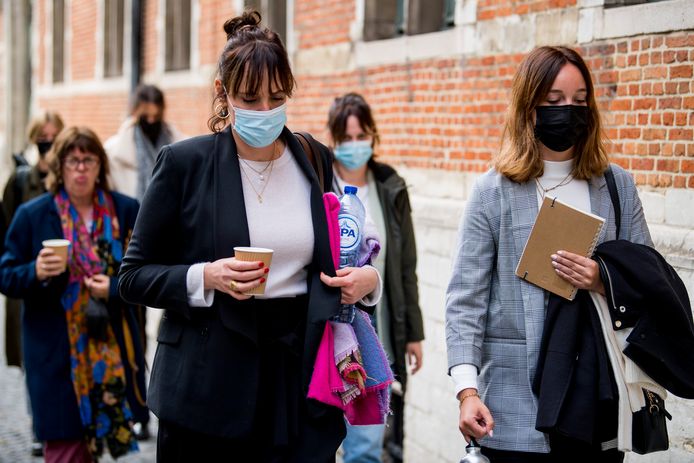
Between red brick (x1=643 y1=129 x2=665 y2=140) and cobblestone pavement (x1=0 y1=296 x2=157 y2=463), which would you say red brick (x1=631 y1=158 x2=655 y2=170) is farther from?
cobblestone pavement (x1=0 y1=296 x2=157 y2=463)

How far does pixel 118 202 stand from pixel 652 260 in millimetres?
3340

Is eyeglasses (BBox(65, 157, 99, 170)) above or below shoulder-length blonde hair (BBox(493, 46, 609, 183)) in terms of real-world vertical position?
below

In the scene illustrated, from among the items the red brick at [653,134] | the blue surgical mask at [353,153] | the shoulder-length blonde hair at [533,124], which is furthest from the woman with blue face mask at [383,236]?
the shoulder-length blonde hair at [533,124]

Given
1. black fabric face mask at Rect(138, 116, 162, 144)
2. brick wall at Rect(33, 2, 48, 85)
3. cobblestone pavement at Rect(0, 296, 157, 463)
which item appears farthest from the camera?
brick wall at Rect(33, 2, 48, 85)

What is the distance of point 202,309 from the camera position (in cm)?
324

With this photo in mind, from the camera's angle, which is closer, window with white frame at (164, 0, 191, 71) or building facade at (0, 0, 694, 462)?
building facade at (0, 0, 694, 462)

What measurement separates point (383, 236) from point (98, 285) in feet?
4.96

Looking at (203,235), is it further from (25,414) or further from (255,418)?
(25,414)

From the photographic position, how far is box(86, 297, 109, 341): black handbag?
5332 mm

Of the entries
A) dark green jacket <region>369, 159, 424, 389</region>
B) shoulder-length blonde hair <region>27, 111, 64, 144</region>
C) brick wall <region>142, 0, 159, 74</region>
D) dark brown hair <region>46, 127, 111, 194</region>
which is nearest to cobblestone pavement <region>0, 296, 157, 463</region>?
shoulder-length blonde hair <region>27, 111, 64, 144</region>

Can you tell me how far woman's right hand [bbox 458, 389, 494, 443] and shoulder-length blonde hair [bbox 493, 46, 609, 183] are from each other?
74 cm

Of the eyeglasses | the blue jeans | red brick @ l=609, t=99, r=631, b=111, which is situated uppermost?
red brick @ l=609, t=99, r=631, b=111

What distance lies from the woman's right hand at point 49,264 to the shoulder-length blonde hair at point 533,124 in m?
2.60

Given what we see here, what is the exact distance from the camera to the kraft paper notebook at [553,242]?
10.6 feet
